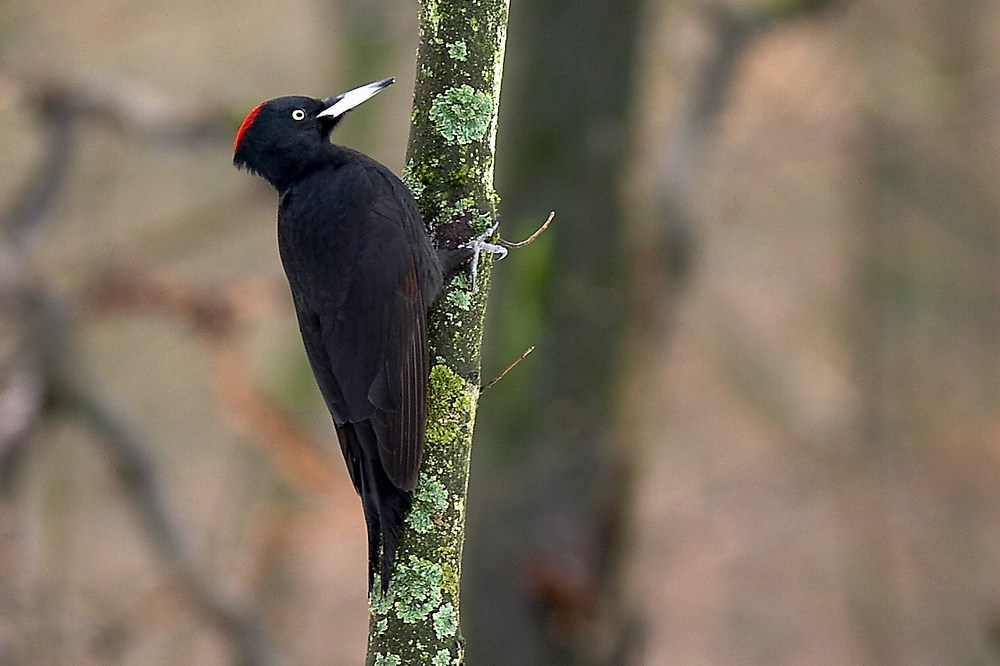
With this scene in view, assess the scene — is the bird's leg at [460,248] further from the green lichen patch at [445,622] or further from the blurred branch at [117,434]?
the blurred branch at [117,434]

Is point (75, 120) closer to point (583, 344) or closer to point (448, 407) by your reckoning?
point (583, 344)

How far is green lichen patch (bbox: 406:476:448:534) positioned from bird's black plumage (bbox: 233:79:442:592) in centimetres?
3

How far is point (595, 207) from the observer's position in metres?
5.64

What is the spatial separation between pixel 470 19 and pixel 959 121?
6.71m

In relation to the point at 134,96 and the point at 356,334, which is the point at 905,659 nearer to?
the point at 134,96

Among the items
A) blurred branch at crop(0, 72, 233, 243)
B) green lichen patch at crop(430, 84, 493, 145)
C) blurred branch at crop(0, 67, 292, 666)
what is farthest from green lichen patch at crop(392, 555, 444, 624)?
blurred branch at crop(0, 72, 233, 243)

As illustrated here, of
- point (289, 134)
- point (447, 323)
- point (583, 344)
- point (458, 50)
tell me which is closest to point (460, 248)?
point (447, 323)

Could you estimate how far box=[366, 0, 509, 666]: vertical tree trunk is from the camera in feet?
7.85

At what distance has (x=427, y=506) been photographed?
2.51 metres

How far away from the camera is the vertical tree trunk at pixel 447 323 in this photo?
2.39 meters

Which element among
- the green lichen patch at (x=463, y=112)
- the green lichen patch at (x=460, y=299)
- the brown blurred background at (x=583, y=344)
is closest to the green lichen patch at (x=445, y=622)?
the green lichen patch at (x=460, y=299)

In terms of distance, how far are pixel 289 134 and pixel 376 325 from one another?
2.31ft

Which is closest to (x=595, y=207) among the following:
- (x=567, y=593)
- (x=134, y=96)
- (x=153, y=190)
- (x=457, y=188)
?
(x=567, y=593)

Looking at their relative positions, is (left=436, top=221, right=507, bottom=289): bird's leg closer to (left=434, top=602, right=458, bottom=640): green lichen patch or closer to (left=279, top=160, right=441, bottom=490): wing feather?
(left=279, top=160, right=441, bottom=490): wing feather
